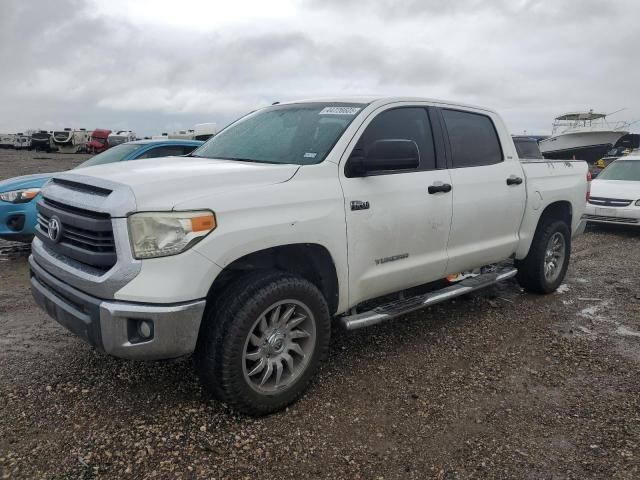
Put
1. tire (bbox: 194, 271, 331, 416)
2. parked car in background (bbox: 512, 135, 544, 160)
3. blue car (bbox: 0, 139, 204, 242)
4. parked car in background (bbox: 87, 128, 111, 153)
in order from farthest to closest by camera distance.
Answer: parked car in background (bbox: 87, 128, 111, 153)
parked car in background (bbox: 512, 135, 544, 160)
blue car (bbox: 0, 139, 204, 242)
tire (bbox: 194, 271, 331, 416)

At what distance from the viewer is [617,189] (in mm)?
9867

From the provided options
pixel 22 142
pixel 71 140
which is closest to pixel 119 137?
pixel 71 140

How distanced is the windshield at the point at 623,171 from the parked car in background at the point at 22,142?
122 feet

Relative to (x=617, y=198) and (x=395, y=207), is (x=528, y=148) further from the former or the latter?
(x=395, y=207)

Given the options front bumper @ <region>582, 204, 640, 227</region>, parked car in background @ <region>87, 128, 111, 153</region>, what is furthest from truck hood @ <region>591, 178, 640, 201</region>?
parked car in background @ <region>87, 128, 111, 153</region>

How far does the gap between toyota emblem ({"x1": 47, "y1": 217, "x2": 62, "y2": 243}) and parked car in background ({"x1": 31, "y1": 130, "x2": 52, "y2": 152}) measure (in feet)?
115

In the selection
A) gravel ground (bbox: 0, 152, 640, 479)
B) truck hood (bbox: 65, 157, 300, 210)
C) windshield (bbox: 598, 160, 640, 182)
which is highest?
truck hood (bbox: 65, 157, 300, 210)

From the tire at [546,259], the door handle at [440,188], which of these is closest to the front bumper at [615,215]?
the tire at [546,259]

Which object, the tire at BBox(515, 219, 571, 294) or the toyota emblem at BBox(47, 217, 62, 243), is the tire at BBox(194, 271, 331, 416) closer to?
the toyota emblem at BBox(47, 217, 62, 243)

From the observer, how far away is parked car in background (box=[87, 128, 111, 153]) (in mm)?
32000

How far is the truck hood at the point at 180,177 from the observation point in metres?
2.64

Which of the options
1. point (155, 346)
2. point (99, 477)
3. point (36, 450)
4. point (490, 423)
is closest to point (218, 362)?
point (155, 346)

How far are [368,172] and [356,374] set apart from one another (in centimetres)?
142

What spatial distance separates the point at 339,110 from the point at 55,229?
2013mm
